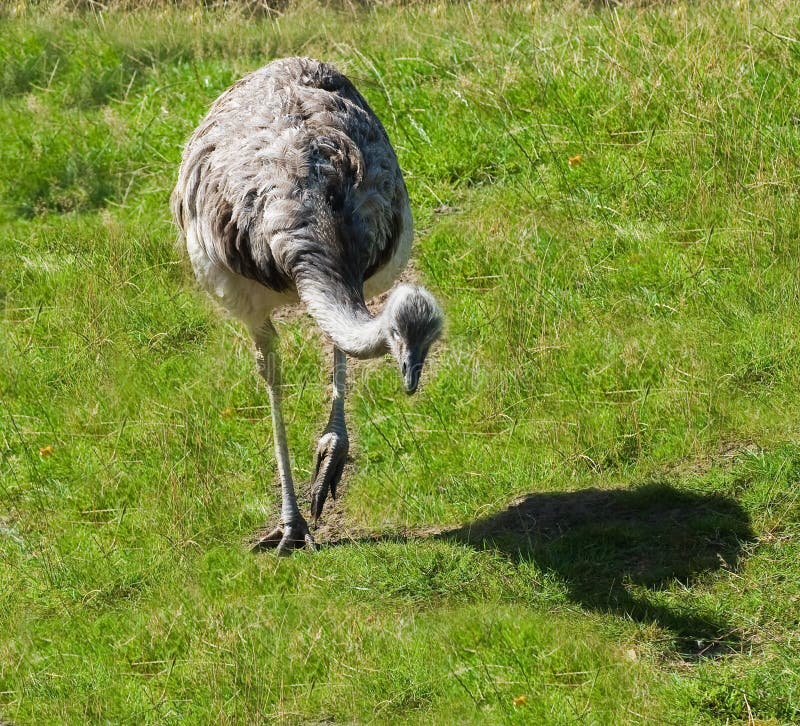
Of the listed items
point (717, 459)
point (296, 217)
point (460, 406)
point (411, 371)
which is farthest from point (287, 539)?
point (717, 459)

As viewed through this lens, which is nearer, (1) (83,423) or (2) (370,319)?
(2) (370,319)

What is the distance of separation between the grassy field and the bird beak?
4.26 feet

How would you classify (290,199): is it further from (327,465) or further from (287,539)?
(287,539)

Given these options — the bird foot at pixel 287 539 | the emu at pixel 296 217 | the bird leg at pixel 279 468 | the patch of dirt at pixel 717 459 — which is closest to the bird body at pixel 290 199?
the emu at pixel 296 217

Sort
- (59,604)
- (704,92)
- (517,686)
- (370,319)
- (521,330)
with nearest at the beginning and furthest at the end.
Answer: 1. (517,686)
2. (370,319)
3. (59,604)
4. (521,330)
5. (704,92)

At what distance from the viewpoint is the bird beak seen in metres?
5.70

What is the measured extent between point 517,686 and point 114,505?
3104mm

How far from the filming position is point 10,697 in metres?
6.61

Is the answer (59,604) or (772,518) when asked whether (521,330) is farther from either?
(59,604)

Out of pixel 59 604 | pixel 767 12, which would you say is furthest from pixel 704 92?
Result: pixel 59 604

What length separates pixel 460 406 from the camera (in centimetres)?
828

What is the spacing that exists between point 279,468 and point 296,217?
1.67 m

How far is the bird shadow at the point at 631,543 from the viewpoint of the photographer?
247 inches

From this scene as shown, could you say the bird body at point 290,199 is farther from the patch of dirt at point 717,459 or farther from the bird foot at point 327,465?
the patch of dirt at point 717,459
